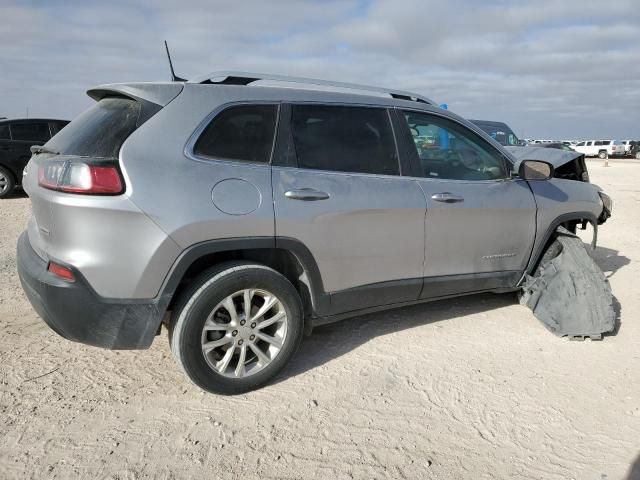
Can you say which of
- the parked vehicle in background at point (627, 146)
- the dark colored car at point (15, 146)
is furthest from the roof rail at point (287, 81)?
the parked vehicle in background at point (627, 146)

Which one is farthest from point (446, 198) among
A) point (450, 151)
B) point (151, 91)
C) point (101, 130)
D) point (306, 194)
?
point (101, 130)

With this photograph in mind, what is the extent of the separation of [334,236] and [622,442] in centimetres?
194

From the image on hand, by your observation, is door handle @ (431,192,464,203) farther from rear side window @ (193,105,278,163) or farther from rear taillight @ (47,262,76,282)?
rear taillight @ (47,262,76,282)

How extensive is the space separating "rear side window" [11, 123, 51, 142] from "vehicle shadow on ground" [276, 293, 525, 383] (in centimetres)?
935

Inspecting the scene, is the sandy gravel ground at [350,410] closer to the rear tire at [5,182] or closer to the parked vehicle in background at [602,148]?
the rear tire at [5,182]

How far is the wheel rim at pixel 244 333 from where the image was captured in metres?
2.96

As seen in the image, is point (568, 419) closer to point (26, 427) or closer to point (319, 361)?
point (319, 361)

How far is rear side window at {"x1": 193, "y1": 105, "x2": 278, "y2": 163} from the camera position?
115 inches

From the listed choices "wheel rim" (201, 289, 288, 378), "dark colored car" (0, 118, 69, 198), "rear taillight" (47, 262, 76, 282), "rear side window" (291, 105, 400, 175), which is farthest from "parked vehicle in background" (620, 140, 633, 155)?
"rear taillight" (47, 262, 76, 282)

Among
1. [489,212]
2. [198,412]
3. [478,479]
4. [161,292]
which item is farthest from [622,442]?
[161,292]

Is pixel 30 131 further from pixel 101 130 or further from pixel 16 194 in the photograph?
pixel 101 130

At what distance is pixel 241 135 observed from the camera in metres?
3.03

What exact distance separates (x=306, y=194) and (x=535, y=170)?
207 centimetres

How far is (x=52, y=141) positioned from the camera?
3.18m
